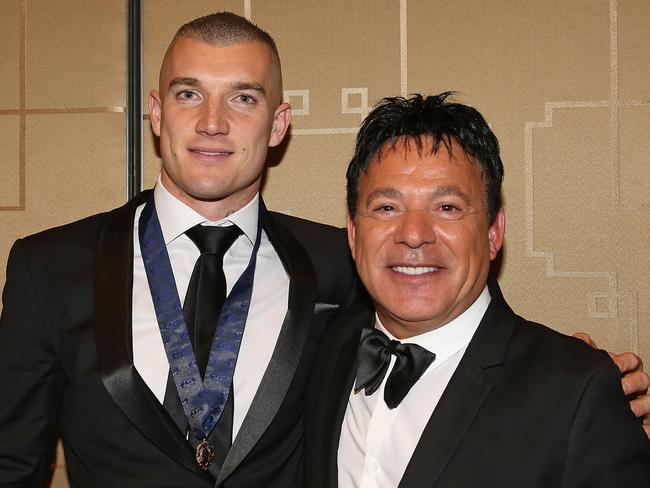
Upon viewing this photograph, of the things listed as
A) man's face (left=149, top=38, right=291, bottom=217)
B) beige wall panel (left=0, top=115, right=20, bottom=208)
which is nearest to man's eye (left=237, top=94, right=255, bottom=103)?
man's face (left=149, top=38, right=291, bottom=217)

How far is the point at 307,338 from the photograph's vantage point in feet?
6.95

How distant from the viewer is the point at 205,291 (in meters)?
2.03

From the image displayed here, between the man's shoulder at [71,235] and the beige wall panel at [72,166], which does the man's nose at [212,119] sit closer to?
the man's shoulder at [71,235]

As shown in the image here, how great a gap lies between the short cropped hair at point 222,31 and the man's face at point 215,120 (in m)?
0.02

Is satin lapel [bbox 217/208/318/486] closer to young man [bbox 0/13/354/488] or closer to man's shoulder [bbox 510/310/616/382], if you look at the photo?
young man [bbox 0/13/354/488]

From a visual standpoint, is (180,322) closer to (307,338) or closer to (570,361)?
(307,338)

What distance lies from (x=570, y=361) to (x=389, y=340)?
0.43 m

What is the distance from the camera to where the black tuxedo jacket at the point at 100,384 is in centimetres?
188

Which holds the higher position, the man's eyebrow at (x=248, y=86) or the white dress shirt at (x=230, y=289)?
the man's eyebrow at (x=248, y=86)

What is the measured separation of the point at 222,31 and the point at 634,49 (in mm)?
1385

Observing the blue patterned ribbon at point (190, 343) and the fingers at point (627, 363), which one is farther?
the fingers at point (627, 363)

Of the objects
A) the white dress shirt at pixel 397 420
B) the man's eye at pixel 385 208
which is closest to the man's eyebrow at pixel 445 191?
the man's eye at pixel 385 208

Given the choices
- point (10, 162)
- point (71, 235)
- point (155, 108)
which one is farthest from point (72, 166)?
point (71, 235)

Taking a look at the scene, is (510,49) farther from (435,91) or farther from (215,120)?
(215,120)
